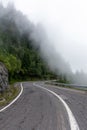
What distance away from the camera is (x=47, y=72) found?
128250mm

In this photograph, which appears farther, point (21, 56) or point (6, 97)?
point (21, 56)

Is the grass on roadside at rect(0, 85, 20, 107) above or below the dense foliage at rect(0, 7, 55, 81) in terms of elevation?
below

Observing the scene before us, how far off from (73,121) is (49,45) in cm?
18751

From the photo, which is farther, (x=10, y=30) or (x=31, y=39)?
(x=31, y=39)

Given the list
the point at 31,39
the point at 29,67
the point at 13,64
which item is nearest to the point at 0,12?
the point at 31,39

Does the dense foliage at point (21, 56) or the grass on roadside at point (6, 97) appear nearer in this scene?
the grass on roadside at point (6, 97)

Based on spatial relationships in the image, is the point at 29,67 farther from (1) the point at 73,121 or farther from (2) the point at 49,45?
(1) the point at 73,121

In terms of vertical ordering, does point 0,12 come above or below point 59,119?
above

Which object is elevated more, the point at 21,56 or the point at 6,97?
the point at 21,56

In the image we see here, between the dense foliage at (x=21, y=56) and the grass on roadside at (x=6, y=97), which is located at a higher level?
the dense foliage at (x=21, y=56)

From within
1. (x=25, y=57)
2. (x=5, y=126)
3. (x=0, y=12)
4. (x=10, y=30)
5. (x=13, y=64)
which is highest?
(x=0, y=12)

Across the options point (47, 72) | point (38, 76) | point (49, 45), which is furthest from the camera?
point (49, 45)

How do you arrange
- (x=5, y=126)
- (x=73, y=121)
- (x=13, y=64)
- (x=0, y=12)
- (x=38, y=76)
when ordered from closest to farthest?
(x=5, y=126) < (x=73, y=121) < (x=13, y=64) < (x=38, y=76) < (x=0, y=12)

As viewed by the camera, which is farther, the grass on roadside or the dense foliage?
the dense foliage
